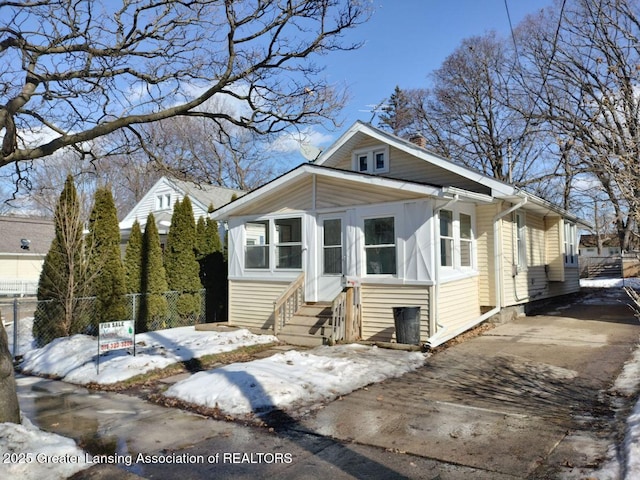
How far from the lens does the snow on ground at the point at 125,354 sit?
7910 mm

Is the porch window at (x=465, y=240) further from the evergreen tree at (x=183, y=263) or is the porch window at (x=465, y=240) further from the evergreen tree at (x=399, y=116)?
the evergreen tree at (x=399, y=116)

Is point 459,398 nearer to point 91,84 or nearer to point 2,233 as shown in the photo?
point 91,84

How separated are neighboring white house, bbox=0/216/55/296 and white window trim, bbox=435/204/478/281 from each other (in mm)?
27388

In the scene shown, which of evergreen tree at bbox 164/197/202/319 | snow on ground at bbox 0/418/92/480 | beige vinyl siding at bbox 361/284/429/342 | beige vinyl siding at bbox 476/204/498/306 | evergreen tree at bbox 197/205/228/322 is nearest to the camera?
snow on ground at bbox 0/418/92/480

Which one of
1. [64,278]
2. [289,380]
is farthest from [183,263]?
[289,380]

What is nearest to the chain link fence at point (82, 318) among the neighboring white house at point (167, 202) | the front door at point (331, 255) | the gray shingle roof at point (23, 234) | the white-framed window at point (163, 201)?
the front door at point (331, 255)

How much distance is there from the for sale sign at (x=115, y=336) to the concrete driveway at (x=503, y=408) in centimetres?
410

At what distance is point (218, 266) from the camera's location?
51.2ft

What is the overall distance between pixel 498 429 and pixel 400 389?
1851mm

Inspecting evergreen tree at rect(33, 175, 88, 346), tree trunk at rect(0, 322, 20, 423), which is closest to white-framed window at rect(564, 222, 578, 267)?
evergreen tree at rect(33, 175, 88, 346)

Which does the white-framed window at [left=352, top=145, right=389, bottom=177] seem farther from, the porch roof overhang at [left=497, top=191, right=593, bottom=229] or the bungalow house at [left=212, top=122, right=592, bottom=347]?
the porch roof overhang at [left=497, top=191, right=593, bottom=229]

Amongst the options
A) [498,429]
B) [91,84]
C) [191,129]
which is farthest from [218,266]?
[191,129]

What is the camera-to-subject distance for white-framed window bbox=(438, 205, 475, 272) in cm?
1025

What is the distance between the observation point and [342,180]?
1071cm
